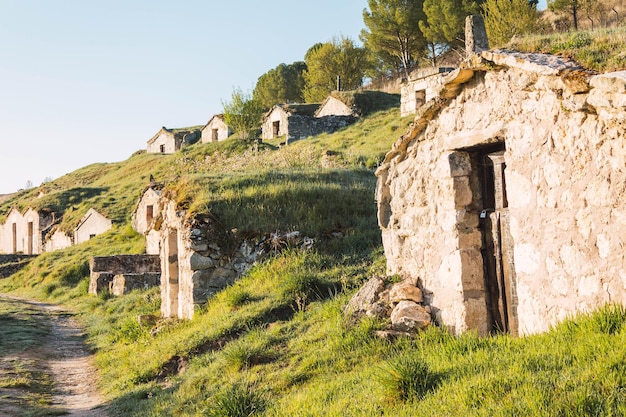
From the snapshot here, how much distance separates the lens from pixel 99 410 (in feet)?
25.1

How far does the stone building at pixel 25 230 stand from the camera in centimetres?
3681

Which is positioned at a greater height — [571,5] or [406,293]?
[571,5]

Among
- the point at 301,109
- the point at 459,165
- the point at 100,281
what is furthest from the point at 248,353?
the point at 301,109

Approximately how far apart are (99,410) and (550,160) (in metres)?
6.01

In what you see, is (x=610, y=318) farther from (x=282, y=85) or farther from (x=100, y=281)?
(x=282, y=85)

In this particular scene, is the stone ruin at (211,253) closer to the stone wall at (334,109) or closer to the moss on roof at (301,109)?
the stone wall at (334,109)

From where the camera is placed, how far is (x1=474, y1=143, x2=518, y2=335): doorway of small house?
6062mm

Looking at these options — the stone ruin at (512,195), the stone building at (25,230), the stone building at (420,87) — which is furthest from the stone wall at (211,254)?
the stone building at (25,230)

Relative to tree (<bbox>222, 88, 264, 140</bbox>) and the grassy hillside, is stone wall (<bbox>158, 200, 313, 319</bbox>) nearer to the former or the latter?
the grassy hillside

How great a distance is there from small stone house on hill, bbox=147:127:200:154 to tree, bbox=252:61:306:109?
41.8 ft

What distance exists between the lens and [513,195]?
582cm

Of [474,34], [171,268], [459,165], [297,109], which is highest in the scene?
[297,109]

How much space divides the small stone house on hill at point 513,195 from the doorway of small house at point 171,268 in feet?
18.4

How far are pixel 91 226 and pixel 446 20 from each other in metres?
27.0
